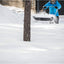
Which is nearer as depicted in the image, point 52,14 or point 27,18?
point 27,18

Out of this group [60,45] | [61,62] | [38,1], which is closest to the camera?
[61,62]

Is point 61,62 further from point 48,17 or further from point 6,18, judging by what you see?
point 48,17

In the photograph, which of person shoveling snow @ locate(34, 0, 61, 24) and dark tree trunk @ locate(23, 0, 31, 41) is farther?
person shoveling snow @ locate(34, 0, 61, 24)

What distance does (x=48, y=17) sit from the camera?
11.4 meters

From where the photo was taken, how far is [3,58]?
414 cm

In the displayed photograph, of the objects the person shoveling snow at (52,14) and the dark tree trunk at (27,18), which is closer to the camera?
the dark tree trunk at (27,18)

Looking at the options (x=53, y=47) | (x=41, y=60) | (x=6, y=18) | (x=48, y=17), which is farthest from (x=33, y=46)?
(x=48, y=17)

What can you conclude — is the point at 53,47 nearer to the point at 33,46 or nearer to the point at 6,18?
the point at 33,46

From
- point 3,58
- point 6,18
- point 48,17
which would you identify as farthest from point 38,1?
point 3,58

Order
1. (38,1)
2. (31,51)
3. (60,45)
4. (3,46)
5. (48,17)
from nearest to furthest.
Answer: (31,51) < (3,46) < (60,45) < (48,17) < (38,1)

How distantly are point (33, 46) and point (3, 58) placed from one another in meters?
1.27

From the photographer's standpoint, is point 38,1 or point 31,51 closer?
point 31,51

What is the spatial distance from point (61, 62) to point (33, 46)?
1400 millimetres

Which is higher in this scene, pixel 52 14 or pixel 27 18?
pixel 27 18
